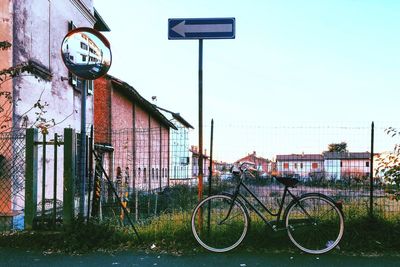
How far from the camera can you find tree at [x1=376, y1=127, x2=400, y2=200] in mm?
Result: 6027

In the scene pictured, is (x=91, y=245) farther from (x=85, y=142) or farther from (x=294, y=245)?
(x=294, y=245)

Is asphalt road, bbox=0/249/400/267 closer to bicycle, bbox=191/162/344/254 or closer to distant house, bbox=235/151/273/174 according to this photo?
bicycle, bbox=191/162/344/254

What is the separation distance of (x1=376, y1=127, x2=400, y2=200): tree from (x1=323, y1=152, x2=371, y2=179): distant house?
0.23 meters

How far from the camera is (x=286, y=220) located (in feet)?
18.0

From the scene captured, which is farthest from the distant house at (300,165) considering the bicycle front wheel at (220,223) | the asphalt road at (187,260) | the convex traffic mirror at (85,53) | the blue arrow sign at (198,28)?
the convex traffic mirror at (85,53)

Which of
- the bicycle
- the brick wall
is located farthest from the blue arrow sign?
the brick wall

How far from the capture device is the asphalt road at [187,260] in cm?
497

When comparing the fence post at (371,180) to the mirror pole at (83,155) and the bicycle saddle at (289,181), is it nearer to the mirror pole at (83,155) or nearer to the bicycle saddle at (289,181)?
the bicycle saddle at (289,181)

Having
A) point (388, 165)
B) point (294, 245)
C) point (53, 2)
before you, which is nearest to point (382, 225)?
point (388, 165)

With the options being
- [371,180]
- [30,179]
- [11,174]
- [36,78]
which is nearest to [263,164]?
[371,180]

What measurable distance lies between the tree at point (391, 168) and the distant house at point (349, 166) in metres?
0.23

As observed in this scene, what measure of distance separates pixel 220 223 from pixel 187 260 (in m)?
0.82

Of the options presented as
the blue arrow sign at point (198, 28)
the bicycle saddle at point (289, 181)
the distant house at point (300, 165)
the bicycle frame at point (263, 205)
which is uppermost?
the blue arrow sign at point (198, 28)

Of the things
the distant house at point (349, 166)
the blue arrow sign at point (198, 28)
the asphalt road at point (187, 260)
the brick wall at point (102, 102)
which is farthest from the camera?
the brick wall at point (102, 102)
